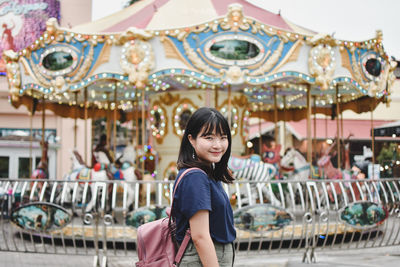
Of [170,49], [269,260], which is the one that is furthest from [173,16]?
[269,260]

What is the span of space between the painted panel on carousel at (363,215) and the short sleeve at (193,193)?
472 cm

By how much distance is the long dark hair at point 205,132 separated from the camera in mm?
2248

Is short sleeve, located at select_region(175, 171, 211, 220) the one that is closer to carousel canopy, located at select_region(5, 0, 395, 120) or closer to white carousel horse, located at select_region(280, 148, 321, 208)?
carousel canopy, located at select_region(5, 0, 395, 120)

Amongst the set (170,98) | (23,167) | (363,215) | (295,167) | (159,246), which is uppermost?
(170,98)

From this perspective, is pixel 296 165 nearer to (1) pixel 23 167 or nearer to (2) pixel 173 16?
(2) pixel 173 16

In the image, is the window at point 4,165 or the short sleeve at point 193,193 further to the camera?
the window at point 4,165

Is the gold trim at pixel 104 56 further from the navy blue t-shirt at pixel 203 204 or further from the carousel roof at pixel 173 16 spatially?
the navy blue t-shirt at pixel 203 204

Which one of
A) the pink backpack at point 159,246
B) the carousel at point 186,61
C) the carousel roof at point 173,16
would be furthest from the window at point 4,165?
the pink backpack at point 159,246

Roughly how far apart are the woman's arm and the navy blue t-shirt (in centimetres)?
3

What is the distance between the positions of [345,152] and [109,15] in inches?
264

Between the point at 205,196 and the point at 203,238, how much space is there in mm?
174

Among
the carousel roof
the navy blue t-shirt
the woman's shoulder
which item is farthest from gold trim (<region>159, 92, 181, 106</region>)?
the woman's shoulder

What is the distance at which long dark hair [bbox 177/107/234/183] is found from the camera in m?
2.25

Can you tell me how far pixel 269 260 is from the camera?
6.59 meters
